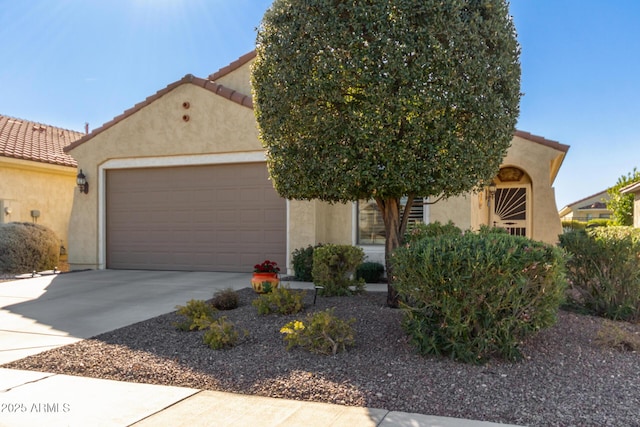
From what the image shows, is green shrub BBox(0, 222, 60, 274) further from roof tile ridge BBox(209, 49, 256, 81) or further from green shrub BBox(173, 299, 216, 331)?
green shrub BBox(173, 299, 216, 331)

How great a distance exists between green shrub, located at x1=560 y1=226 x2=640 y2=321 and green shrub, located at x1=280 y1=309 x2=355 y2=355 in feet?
11.0

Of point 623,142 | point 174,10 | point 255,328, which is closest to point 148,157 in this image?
point 174,10

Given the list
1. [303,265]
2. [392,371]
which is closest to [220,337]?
[392,371]

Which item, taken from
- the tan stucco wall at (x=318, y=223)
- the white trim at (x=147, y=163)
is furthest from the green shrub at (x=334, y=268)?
the white trim at (x=147, y=163)

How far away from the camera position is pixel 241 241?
39.0 feet

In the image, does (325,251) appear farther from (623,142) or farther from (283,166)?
(623,142)

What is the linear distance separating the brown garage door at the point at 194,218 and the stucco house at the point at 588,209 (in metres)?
39.7

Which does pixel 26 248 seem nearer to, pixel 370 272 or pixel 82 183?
pixel 82 183

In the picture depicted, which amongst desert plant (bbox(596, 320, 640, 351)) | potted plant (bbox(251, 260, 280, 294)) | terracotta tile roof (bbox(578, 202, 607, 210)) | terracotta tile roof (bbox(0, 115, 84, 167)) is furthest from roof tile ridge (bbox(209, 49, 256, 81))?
terracotta tile roof (bbox(578, 202, 607, 210))

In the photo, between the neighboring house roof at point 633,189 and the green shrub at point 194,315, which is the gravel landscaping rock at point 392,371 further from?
the neighboring house roof at point 633,189

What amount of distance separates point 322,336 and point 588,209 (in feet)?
152

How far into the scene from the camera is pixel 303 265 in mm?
10258

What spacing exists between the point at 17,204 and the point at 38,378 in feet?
38.7

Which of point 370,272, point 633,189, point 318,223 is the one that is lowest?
point 370,272
